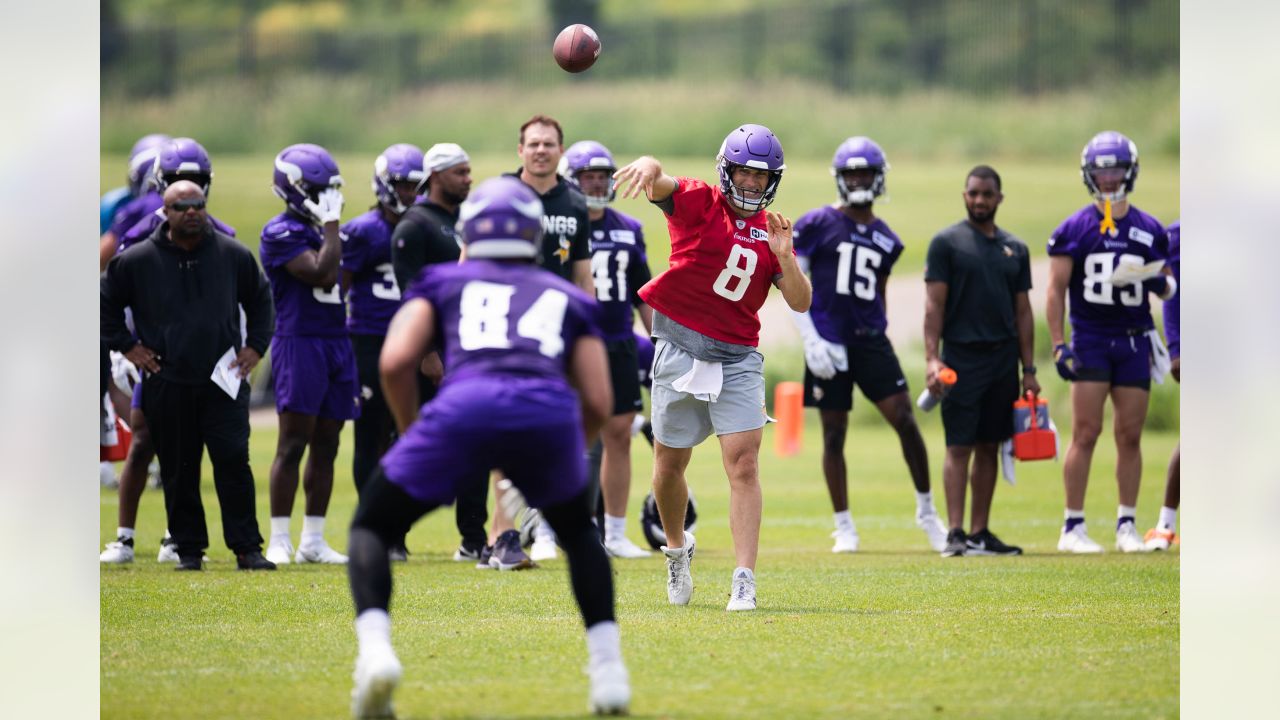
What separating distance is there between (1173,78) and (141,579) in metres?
35.3

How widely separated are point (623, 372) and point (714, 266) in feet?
8.97

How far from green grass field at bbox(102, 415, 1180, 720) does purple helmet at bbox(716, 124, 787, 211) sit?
1.95 meters

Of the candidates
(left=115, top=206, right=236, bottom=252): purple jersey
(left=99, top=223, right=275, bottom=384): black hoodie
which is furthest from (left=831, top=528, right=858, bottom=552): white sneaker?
(left=115, top=206, right=236, bottom=252): purple jersey

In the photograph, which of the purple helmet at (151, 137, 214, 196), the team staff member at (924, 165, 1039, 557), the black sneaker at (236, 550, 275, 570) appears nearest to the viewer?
the black sneaker at (236, 550, 275, 570)

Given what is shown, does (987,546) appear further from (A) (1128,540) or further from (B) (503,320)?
(B) (503,320)

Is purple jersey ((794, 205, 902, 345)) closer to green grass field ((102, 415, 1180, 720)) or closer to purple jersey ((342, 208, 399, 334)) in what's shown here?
green grass field ((102, 415, 1180, 720))

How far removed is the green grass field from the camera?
5780mm

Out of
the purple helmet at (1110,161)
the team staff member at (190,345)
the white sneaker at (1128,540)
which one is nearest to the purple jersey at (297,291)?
the team staff member at (190,345)

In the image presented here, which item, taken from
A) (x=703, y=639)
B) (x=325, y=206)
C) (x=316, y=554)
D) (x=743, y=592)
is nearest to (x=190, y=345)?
(x=325, y=206)

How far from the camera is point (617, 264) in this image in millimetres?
11070
